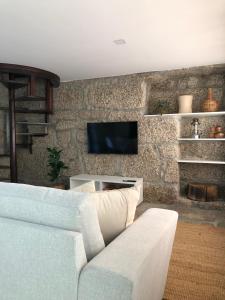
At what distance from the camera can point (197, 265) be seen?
2090 mm

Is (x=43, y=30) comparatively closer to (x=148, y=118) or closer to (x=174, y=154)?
(x=148, y=118)

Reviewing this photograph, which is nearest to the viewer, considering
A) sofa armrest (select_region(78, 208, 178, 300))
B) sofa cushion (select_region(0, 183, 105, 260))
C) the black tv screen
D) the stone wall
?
sofa armrest (select_region(78, 208, 178, 300))

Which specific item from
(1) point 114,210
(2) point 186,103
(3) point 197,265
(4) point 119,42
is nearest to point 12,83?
(4) point 119,42

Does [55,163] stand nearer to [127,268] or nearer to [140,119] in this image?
[140,119]

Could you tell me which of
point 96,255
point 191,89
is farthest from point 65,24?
point 191,89

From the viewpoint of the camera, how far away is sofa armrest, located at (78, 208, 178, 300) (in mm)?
873

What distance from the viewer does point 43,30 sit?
2.41 meters

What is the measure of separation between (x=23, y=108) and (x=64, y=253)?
3.92m

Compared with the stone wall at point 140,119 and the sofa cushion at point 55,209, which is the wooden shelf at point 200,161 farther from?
the sofa cushion at point 55,209

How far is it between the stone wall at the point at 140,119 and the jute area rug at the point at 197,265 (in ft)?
3.88

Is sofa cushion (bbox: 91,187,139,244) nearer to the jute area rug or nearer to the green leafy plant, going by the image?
the jute area rug

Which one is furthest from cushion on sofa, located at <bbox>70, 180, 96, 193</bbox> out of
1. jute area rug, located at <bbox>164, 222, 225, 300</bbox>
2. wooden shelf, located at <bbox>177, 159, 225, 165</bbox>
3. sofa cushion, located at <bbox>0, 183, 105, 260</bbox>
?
wooden shelf, located at <bbox>177, 159, 225, 165</bbox>

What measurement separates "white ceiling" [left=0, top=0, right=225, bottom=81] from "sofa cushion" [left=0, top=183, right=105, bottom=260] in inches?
60.3

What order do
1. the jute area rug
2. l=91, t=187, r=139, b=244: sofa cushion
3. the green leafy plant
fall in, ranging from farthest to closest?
the green leafy plant → the jute area rug → l=91, t=187, r=139, b=244: sofa cushion
